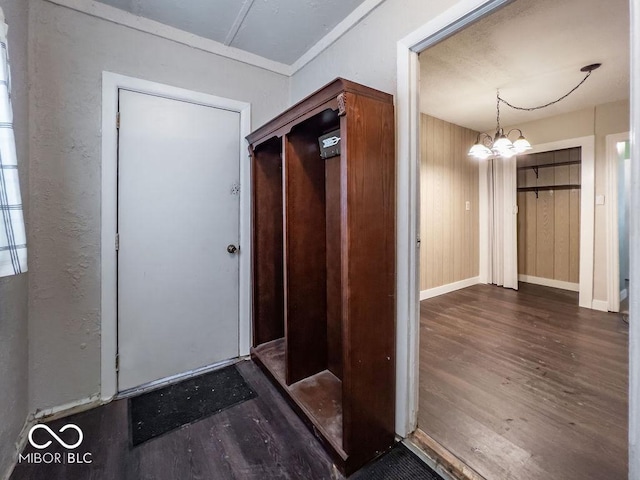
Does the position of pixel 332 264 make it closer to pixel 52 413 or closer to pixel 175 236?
pixel 175 236

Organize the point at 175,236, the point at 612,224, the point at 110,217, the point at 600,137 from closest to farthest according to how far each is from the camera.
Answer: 1. the point at 110,217
2. the point at 175,236
3. the point at 612,224
4. the point at 600,137

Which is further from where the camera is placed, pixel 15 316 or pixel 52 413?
pixel 52 413

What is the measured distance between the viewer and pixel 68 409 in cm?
163

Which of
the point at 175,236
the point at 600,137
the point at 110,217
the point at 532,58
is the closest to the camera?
the point at 110,217

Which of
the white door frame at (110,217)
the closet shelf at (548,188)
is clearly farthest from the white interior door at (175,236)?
the closet shelf at (548,188)

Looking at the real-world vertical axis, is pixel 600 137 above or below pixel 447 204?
above

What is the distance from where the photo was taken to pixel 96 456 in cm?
134

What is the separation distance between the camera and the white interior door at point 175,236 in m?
1.80

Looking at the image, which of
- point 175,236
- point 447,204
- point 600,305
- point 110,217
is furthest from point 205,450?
point 600,305

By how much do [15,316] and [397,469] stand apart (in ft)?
6.46

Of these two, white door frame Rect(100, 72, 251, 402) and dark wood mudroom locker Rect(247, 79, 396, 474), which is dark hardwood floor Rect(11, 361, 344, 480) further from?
white door frame Rect(100, 72, 251, 402)

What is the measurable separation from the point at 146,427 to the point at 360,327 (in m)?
1.31

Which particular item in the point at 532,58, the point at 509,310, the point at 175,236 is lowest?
the point at 509,310

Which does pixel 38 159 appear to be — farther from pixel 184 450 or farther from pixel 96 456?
pixel 184 450
